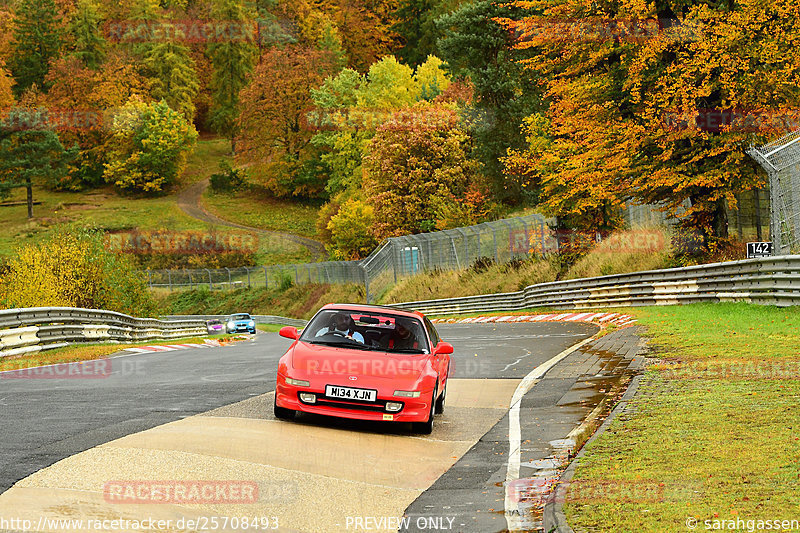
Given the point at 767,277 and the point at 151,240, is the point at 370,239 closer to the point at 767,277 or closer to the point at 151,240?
the point at 151,240

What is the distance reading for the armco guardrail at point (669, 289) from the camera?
74.2 feet

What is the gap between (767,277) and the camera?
23078mm

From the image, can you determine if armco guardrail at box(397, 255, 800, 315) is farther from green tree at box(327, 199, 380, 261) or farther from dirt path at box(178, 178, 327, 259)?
dirt path at box(178, 178, 327, 259)

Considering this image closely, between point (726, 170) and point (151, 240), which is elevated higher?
point (726, 170)

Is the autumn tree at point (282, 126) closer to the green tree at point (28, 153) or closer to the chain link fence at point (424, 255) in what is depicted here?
the green tree at point (28, 153)

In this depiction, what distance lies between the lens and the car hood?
10453 mm

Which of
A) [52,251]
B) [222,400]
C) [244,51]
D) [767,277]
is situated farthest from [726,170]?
[244,51]

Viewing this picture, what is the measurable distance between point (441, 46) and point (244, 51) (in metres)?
79.2

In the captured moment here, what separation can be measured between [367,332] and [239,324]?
36.0 metres

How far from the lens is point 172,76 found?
13238cm

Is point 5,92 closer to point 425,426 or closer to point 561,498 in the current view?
point 425,426
